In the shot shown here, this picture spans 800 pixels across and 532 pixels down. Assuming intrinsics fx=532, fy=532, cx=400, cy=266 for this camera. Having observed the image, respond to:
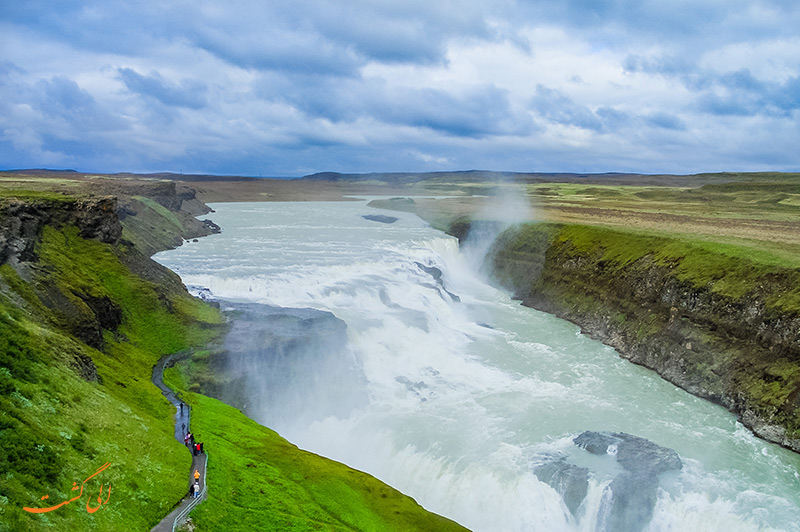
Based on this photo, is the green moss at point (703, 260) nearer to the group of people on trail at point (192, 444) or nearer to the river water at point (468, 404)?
the river water at point (468, 404)

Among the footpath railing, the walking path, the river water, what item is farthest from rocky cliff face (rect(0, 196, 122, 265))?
the footpath railing

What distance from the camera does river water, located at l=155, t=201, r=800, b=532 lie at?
22.5m

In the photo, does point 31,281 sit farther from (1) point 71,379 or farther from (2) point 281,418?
(2) point 281,418

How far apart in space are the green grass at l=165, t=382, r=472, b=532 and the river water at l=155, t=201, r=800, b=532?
4.22 metres

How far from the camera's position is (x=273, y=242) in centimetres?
6975

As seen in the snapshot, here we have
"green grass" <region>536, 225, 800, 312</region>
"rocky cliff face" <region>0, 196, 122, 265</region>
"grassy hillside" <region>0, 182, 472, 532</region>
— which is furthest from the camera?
"green grass" <region>536, 225, 800, 312</region>

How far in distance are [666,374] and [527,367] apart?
8.95 meters

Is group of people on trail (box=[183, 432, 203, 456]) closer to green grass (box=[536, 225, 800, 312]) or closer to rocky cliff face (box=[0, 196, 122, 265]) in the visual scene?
rocky cliff face (box=[0, 196, 122, 265])

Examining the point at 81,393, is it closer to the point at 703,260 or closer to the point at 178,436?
Answer: the point at 178,436

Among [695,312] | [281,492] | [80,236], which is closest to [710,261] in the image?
[695,312]

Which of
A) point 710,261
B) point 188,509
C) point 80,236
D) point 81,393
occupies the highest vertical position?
point 80,236

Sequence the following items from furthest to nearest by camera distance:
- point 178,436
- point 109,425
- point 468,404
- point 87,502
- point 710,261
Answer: point 710,261 → point 468,404 → point 178,436 → point 109,425 → point 87,502

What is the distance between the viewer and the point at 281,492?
18469mm

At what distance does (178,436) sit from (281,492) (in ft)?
16.7
